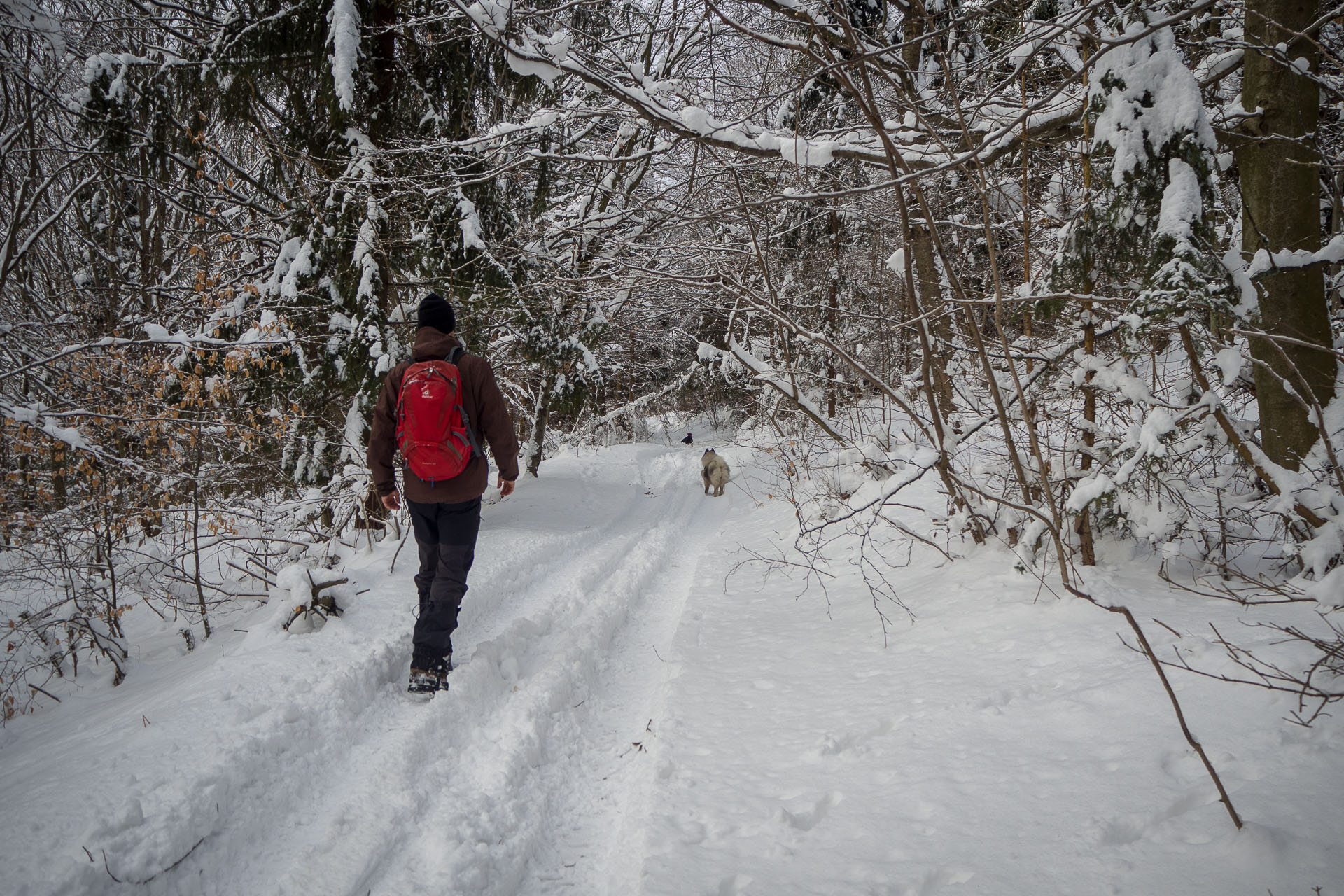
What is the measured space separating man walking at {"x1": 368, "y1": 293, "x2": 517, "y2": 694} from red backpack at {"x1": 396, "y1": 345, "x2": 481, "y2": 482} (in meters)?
0.04

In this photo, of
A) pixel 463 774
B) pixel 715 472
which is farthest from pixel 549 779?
pixel 715 472

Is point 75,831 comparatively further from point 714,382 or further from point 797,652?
point 714,382

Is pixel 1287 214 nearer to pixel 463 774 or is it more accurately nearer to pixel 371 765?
pixel 463 774

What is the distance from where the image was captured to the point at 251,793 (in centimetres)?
250

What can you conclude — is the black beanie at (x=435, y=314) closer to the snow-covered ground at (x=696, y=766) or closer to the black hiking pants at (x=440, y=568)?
the black hiking pants at (x=440, y=568)

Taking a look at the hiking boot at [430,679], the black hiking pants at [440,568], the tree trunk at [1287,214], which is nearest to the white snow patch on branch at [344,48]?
the black hiking pants at [440,568]

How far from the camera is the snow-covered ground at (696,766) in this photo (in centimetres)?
194

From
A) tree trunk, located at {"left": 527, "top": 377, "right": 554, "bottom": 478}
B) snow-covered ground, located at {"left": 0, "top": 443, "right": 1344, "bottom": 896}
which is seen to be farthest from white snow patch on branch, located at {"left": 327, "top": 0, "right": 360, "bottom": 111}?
tree trunk, located at {"left": 527, "top": 377, "right": 554, "bottom": 478}

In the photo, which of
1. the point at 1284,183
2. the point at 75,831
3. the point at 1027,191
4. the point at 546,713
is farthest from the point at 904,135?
the point at 75,831

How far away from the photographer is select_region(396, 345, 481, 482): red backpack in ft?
11.5

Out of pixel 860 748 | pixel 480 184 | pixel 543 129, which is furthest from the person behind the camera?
pixel 480 184

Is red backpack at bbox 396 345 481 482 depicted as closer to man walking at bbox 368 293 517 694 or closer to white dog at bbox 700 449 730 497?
man walking at bbox 368 293 517 694

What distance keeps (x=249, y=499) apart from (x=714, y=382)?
34.3 feet

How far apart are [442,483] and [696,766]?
214cm
